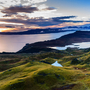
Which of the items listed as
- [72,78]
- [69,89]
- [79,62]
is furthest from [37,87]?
[79,62]

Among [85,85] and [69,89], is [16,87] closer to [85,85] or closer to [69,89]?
[69,89]

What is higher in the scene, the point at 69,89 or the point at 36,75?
the point at 36,75

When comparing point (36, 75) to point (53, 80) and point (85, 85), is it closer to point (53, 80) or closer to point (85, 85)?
point (53, 80)

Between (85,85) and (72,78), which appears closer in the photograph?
(85,85)

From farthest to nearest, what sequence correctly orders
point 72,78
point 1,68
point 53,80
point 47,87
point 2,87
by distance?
1. point 1,68
2. point 72,78
3. point 53,80
4. point 47,87
5. point 2,87

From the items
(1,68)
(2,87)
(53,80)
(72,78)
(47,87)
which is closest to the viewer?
(2,87)

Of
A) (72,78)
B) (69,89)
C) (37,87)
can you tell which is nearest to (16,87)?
(37,87)

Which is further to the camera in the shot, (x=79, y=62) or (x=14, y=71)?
(x=79, y=62)

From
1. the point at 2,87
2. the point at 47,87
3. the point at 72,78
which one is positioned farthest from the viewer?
the point at 72,78

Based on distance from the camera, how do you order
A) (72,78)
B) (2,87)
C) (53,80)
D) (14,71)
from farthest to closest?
1. (14,71)
2. (72,78)
3. (53,80)
4. (2,87)
